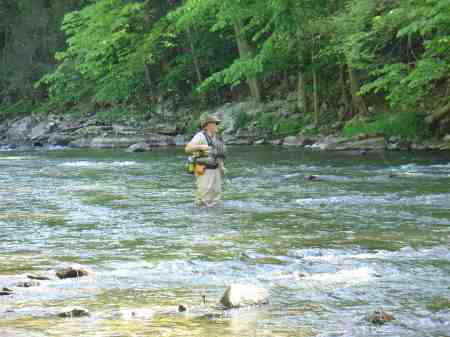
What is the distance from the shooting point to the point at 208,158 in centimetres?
1277

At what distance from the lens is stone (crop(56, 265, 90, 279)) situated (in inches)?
289

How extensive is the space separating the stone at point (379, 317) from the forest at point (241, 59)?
13.5m

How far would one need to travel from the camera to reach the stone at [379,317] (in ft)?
18.5

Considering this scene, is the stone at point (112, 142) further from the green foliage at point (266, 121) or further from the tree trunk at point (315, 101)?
the tree trunk at point (315, 101)

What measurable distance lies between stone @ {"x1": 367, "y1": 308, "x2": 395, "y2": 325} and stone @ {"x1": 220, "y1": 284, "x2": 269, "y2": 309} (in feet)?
2.96

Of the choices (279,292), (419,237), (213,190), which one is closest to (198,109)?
(213,190)

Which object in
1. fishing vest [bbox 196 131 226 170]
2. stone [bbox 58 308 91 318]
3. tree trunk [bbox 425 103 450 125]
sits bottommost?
stone [bbox 58 308 91 318]

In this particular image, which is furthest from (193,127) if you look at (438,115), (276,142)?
(438,115)

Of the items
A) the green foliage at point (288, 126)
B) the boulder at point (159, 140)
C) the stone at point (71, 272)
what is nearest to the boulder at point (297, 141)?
the green foliage at point (288, 126)

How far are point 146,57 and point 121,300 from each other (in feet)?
108

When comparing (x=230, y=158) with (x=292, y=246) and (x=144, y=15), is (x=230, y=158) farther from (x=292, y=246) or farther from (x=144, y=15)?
(x=144, y=15)

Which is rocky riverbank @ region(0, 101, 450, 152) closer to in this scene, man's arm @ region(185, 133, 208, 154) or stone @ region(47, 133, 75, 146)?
stone @ region(47, 133, 75, 146)

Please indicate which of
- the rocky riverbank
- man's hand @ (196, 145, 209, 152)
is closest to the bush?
the rocky riverbank

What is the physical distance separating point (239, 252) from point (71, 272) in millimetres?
1970
